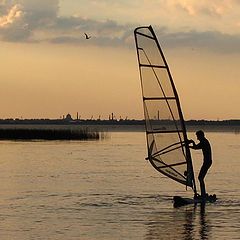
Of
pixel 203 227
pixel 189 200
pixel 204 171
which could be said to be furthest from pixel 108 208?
pixel 203 227

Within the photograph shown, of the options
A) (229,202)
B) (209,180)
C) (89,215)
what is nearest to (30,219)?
(89,215)

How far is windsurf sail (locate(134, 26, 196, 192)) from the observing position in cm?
1602

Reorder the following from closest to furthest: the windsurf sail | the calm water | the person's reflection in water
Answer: the person's reflection in water, the calm water, the windsurf sail

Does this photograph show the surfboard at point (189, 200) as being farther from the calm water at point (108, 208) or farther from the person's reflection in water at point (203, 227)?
the person's reflection in water at point (203, 227)

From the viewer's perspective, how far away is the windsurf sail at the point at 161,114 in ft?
52.5

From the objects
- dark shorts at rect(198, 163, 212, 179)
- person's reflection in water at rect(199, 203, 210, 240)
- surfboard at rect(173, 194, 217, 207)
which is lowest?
person's reflection in water at rect(199, 203, 210, 240)

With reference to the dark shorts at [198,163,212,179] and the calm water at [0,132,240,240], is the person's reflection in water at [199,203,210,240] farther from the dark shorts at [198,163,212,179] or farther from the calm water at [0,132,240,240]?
the dark shorts at [198,163,212,179]

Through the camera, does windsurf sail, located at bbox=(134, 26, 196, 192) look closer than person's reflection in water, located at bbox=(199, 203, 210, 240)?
No

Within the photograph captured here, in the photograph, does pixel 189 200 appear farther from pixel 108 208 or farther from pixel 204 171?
pixel 108 208

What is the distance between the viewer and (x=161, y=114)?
53.1 feet

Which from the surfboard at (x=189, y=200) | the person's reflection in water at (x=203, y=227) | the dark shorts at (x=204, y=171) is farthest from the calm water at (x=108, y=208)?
the dark shorts at (x=204, y=171)

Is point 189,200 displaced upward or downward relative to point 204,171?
downward

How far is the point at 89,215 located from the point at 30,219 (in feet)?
3.96

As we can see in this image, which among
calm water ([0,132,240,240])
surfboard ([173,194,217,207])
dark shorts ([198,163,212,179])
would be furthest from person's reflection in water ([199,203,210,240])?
dark shorts ([198,163,212,179])
